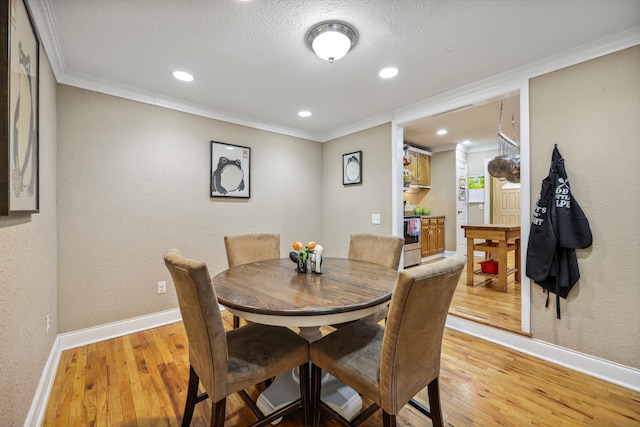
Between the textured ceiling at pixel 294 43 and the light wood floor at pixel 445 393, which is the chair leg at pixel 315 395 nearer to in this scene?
the light wood floor at pixel 445 393

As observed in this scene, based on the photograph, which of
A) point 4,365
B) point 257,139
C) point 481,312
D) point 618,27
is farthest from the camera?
point 257,139

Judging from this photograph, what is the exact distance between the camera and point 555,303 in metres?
2.10

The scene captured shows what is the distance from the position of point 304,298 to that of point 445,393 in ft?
3.93

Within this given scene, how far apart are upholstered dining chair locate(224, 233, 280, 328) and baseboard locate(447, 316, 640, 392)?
1.97m

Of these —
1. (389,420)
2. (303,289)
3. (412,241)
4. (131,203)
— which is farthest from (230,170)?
(412,241)

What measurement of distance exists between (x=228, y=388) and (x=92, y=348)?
194 centimetres

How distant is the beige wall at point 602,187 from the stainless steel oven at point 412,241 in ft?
9.24

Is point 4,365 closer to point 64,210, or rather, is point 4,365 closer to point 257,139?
point 64,210

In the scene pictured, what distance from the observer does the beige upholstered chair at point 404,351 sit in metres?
1.03

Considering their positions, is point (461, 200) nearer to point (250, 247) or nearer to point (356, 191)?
point (356, 191)

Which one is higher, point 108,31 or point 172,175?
point 108,31

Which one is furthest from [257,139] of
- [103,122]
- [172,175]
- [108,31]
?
[108,31]

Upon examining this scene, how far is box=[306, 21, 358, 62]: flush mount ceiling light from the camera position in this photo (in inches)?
66.7

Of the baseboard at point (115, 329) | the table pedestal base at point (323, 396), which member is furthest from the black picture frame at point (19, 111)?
the table pedestal base at point (323, 396)
